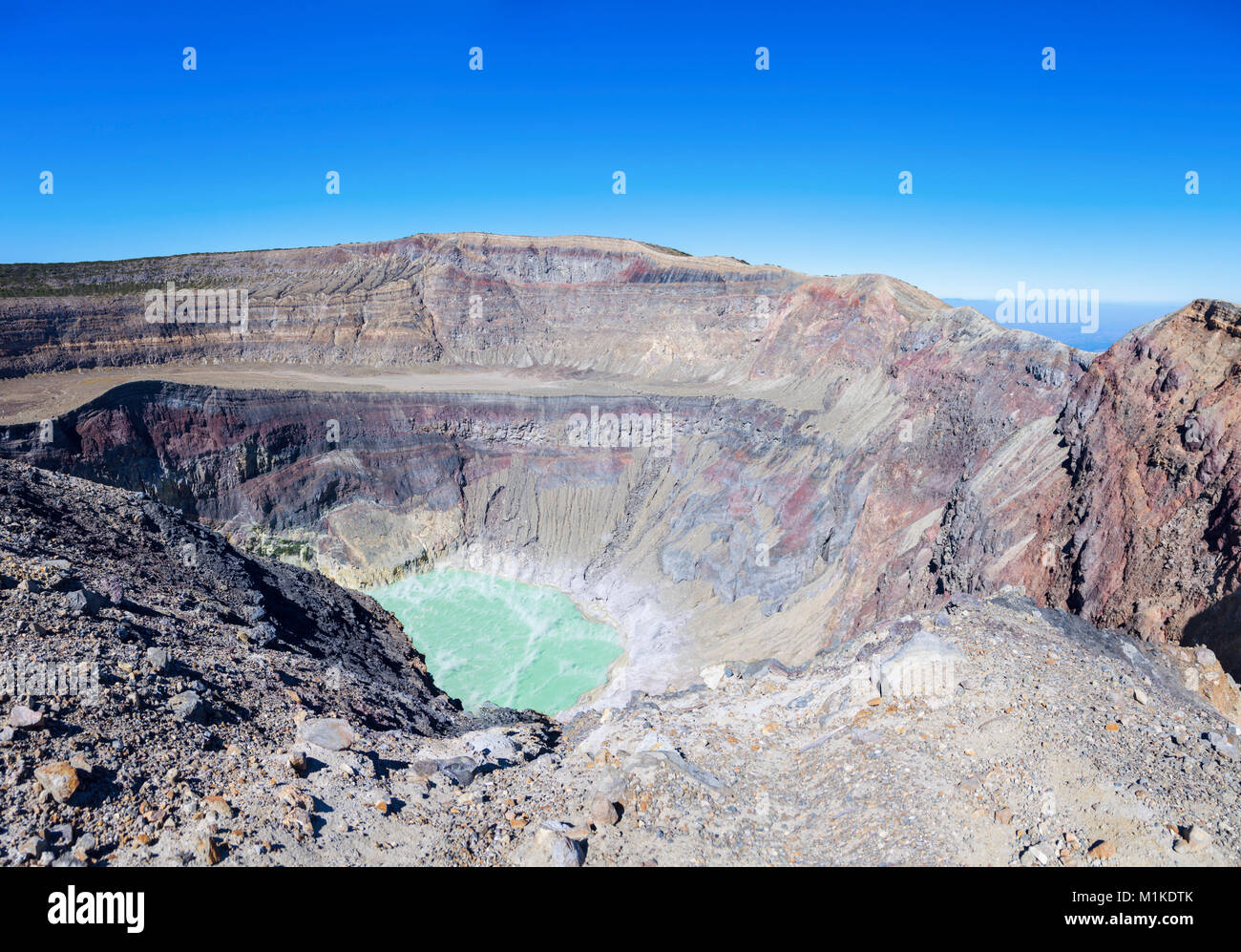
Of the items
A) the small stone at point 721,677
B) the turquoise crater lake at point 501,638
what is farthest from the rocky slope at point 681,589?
the turquoise crater lake at point 501,638

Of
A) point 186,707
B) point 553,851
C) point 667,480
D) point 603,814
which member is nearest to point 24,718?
point 186,707

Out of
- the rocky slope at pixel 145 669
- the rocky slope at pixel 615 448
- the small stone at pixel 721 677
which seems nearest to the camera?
the rocky slope at pixel 145 669

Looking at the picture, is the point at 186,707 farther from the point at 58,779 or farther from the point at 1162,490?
the point at 1162,490

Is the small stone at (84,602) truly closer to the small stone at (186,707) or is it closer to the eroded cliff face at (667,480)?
the small stone at (186,707)

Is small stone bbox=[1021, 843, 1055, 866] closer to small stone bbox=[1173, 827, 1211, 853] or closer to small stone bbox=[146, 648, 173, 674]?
small stone bbox=[1173, 827, 1211, 853]
